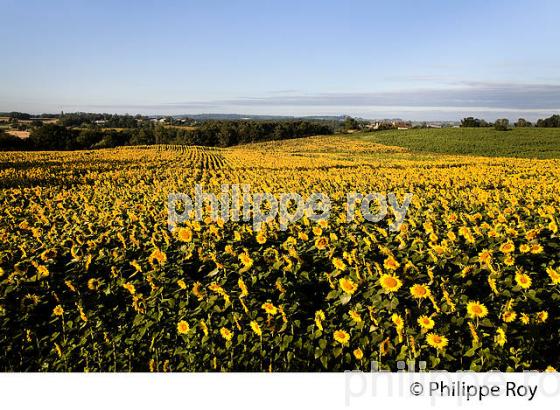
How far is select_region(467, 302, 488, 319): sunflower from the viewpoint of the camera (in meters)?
3.31

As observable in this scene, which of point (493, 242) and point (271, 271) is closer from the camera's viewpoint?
point (271, 271)

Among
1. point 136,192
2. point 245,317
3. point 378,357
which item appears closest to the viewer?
point 378,357

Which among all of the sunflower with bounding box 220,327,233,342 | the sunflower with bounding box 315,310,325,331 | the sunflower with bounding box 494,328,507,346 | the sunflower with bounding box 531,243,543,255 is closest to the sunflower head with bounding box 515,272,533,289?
the sunflower with bounding box 531,243,543,255

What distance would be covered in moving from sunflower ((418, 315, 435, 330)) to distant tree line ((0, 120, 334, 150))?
54849mm

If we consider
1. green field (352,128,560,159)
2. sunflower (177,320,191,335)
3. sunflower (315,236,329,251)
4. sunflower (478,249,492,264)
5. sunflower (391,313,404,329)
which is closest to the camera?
sunflower (391,313,404,329)

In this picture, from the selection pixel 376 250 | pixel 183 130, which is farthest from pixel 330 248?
pixel 183 130

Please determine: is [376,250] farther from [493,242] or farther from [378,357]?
[378,357]

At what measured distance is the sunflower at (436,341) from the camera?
3.13m

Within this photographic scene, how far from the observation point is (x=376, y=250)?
5234mm

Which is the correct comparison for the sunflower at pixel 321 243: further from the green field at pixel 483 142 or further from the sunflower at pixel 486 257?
the green field at pixel 483 142

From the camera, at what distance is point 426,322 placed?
10.8 ft

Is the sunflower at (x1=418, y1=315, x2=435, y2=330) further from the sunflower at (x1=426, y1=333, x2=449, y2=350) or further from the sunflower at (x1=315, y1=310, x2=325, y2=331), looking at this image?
the sunflower at (x1=315, y1=310, x2=325, y2=331)

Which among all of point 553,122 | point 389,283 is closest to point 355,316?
point 389,283
